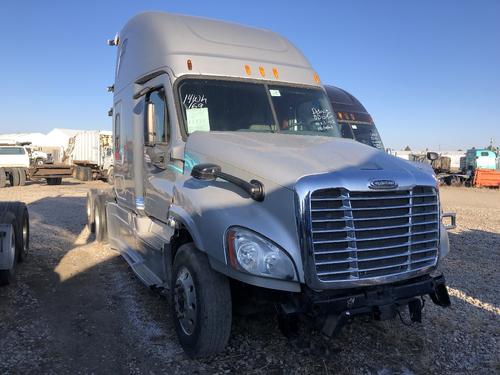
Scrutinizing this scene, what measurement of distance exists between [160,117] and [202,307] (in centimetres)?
227

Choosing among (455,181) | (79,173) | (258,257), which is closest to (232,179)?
(258,257)

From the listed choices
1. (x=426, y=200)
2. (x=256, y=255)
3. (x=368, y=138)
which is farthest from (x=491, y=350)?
(x=368, y=138)

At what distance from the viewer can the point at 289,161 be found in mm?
3541

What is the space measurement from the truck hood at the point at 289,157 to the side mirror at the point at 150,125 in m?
0.80

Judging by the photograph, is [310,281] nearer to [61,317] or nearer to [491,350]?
[491,350]

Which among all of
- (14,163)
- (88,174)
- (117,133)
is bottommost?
(88,174)

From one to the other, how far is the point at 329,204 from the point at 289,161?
1.77 feet

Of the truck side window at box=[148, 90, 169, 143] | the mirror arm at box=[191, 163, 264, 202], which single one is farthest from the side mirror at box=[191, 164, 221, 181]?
the truck side window at box=[148, 90, 169, 143]

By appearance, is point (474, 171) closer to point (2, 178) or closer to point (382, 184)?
point (2, 178)

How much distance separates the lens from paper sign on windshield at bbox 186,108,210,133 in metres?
4.52

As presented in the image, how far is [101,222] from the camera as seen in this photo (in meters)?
8.45

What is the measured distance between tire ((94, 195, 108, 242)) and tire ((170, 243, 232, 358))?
4969 millimetres

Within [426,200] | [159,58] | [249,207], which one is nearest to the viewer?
[249,207]

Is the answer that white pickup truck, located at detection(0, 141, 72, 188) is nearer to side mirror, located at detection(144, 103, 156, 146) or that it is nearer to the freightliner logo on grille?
side mirror, located at detection(144, 103, 156, 146)
